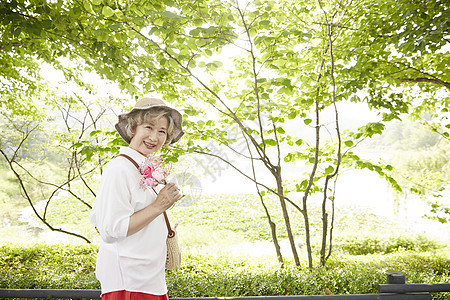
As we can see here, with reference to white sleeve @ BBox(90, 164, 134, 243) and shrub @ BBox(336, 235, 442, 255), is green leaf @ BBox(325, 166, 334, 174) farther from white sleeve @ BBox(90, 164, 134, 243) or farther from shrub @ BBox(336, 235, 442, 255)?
shrub @ BBox(336, 235, 442, 255)

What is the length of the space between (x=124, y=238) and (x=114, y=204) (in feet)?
0.57

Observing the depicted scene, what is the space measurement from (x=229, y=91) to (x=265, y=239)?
26.1ft

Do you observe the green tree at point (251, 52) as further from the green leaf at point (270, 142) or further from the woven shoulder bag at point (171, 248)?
the woven shoulder bag at point (171, 248)

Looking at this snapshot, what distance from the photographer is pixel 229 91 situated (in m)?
4.24

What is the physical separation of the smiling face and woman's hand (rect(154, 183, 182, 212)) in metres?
0.26

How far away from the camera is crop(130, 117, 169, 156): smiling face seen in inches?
60.9

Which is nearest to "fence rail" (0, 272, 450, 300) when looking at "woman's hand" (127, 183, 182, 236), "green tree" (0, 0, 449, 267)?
"green tree" (0, 0, 449, 267)

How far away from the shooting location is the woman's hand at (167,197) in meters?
1.37

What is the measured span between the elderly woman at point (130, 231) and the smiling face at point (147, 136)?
0.05 m

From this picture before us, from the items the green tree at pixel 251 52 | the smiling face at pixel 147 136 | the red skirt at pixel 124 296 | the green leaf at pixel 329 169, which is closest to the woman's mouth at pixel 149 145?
the smiling face at pixel 147 136

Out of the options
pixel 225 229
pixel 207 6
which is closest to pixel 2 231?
pixel 225 229

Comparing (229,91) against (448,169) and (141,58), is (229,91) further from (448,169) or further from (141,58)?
(448,169)

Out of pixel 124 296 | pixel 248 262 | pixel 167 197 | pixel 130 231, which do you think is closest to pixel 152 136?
pixel 167 197

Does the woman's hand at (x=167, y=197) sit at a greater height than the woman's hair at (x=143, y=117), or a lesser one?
lesser
